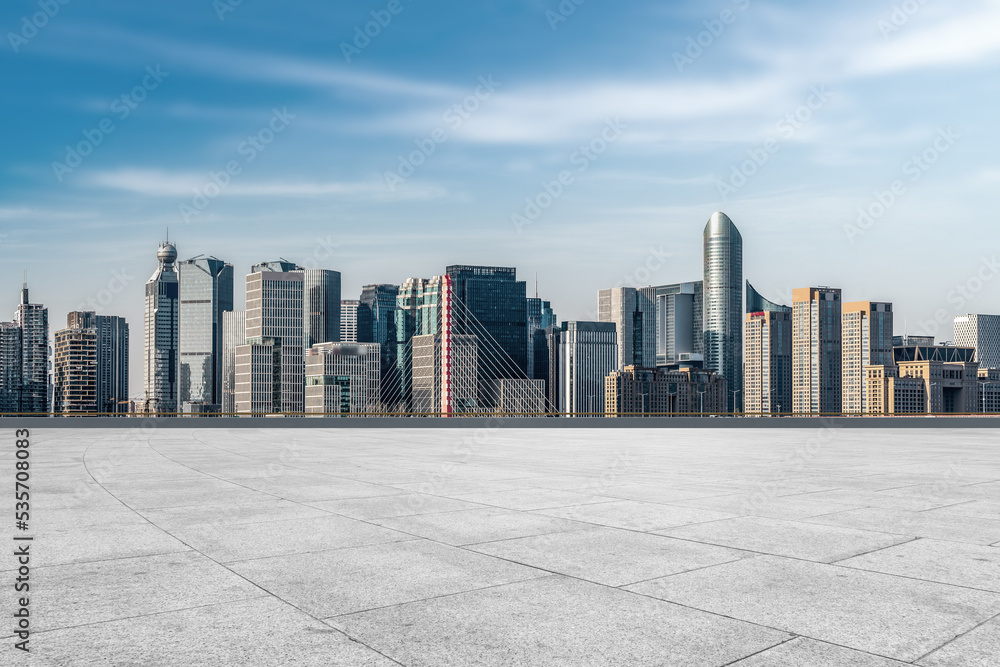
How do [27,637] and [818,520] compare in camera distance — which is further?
[818,520]

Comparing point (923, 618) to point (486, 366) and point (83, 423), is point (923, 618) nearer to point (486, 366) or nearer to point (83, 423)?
point (83, 423)

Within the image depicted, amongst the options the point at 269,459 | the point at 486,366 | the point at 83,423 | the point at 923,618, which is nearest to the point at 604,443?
the point at 269,459

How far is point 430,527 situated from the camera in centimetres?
946

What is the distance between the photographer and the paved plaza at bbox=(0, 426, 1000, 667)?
518cm

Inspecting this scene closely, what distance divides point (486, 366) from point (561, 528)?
190523 millimetres

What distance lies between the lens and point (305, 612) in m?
5.91

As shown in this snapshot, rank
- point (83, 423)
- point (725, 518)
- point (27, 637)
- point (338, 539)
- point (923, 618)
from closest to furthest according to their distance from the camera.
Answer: point (27, 637) < point (923, 618) < point (338, 539) < point (725, 518) < point (83, 423)

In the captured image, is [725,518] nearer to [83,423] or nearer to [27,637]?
[27,637]

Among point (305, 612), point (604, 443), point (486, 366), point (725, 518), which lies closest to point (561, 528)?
point (725, 518)

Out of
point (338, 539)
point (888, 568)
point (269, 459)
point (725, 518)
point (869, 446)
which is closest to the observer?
point (888, 568)

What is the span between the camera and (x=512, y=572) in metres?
7.16

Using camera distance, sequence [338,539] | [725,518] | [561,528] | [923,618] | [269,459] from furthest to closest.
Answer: [269,459]
[725,518]
[561,528]
[338,539]
[923,618]

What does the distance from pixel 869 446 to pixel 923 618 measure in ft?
71.3

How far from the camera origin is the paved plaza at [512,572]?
17.0 feet
